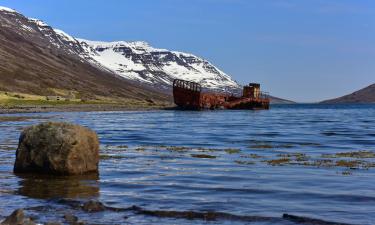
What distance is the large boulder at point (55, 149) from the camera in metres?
20.7

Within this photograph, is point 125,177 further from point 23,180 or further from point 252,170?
point 252,170

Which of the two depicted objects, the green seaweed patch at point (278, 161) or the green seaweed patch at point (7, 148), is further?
the green seaweed patch at point (7, 148)

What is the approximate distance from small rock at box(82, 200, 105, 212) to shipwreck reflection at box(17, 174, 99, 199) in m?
1.81

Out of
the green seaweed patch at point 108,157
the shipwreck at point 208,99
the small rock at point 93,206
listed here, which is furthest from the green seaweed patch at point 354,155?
the shipwreck at point 208,99

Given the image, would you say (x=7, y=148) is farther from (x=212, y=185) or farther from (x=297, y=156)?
(x=212, y=185)

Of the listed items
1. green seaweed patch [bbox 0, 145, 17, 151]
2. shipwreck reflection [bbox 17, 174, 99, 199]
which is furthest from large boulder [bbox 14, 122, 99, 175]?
green seaweed patch [bbox 0, 145, 17, 151]

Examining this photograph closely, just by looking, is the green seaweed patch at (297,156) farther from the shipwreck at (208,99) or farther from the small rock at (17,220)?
the shipwreck at (208,99)

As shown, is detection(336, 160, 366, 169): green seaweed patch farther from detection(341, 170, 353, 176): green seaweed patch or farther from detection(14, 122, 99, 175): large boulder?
detection(14, 122, 99, 175): large boulder

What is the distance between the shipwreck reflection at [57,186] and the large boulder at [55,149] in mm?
434

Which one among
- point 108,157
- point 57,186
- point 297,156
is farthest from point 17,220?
point 297,156

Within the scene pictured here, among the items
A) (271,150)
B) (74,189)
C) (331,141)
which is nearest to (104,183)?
(74,189)

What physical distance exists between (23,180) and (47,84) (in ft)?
591

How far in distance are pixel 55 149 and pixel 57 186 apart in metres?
2.17

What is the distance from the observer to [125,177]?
2170cm
